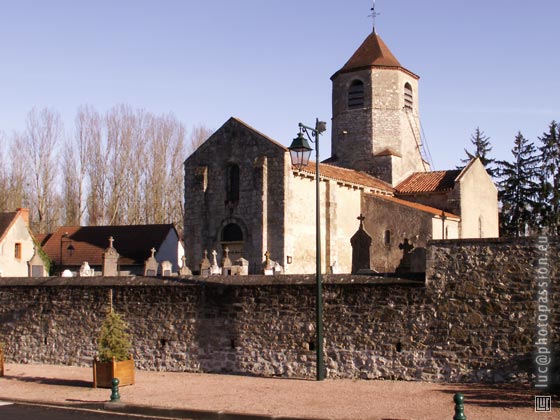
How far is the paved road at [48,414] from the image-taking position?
10578mm

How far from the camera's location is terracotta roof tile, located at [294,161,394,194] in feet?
98.7

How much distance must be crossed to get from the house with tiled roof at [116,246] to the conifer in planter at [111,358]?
2076 centimetres

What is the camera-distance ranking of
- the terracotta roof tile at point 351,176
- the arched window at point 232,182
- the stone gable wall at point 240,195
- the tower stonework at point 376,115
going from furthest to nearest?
the tower stonework at point 376,115 → the arched window at point 232,182 → the terracotta roof tile at point 351,176 → the stone gable wall at point 240,195

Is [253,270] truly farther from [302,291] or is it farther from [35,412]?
[35,412]

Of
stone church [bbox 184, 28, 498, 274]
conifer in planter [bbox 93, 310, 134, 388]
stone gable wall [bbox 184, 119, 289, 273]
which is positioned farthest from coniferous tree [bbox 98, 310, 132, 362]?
stone gable wall [bbox 184, 119, 289, 273]

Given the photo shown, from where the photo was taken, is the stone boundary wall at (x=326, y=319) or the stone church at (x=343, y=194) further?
the stone church at (x=343, y=194)

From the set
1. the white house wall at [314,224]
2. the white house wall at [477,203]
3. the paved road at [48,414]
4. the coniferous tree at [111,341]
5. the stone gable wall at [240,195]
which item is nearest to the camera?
the paved road at [48,414]

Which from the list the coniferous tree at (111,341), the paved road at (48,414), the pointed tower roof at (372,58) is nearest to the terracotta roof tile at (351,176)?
the pointed tower roof at (372,58)

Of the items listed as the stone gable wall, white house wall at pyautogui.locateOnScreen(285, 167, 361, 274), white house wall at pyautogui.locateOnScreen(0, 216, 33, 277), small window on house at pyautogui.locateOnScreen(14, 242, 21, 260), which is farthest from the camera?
small window on house at pyautogui.locateOnScreen(14, 242, 21, 260)

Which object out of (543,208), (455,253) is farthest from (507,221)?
(455,253)

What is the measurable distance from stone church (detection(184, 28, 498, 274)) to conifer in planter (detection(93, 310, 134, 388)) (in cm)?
1355

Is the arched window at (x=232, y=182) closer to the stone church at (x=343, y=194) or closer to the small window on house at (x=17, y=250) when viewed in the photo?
the stone church at (x=343, y=194)

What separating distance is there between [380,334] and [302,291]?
5.75ft

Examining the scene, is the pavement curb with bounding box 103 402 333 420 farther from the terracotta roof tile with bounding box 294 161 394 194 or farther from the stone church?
the terracotta roof tile with bounding box 294 161 394 194
